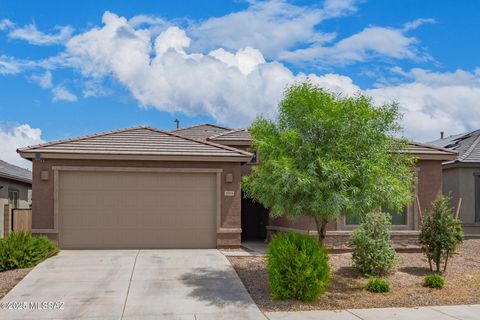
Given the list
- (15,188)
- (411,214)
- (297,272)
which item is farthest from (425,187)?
(15,188)

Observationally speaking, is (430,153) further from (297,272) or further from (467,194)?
(297,272)

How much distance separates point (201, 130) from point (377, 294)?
48.6 ft

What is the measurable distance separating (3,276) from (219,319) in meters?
5.75

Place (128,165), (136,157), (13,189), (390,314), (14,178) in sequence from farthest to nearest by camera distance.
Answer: (13,189)
(14,178)
(128,165)
(136,157)
(390,314)

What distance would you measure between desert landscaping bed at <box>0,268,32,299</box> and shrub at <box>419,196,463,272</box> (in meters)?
9.58

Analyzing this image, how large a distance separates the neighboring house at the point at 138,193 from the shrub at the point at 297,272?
607cm

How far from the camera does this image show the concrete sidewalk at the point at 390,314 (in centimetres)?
917

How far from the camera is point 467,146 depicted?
2175 cm

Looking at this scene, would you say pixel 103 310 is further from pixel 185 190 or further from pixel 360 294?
pixel 185 190

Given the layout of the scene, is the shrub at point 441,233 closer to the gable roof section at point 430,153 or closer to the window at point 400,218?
the window at point 400,218

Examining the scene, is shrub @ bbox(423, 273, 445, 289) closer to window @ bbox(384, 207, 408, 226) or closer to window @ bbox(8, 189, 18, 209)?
window @ bbox(384, 207, 408, 226)

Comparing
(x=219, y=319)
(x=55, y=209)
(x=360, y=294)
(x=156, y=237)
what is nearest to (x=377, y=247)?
(x=360, y=294)

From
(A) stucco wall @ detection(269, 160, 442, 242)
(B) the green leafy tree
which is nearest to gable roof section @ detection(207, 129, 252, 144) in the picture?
(A) stucco wall @ detection(269, 160, 442, 242)

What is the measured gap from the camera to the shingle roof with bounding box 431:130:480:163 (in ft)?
65.8
